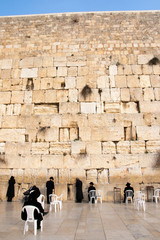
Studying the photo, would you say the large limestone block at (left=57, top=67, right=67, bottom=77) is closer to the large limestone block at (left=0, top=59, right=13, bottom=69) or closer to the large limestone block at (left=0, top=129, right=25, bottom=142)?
the large limestone block at (left=0, top=59, right=13, bottom=69)

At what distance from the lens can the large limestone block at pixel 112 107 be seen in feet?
31.5

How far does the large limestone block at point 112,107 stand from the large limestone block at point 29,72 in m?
3.65

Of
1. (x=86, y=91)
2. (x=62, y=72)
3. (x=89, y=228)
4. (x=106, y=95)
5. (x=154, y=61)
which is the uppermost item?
(x=154, y=61)

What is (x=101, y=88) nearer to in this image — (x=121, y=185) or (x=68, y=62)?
(x=68, y=62)

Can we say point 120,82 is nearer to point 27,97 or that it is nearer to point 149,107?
point 149,107

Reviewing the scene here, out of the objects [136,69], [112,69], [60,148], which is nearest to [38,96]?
[60,148]

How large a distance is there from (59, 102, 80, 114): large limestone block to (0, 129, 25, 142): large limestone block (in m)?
1.92

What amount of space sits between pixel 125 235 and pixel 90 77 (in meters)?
7.63

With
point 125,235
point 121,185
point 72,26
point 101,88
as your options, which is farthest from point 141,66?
point 125,235

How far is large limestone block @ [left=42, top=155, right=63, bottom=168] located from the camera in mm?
8758

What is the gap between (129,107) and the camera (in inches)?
382

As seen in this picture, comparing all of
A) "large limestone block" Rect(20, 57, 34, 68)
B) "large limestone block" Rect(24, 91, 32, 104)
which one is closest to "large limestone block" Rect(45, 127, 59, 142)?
"large limestone block" Rect(24, 91, 32, 104)

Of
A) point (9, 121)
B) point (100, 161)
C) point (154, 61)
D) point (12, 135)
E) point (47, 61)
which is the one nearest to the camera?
point (100, 161)

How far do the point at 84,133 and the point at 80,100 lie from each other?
156cm
